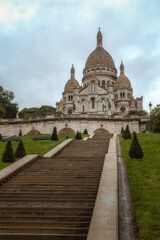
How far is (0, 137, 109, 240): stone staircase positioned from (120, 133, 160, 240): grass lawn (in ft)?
5.16

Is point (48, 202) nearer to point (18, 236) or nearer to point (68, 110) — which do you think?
point (18, 236)

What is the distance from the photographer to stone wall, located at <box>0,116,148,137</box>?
46.3 metres

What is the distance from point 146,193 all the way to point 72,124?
36.7 m

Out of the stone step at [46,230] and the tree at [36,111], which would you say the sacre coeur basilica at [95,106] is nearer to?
the tree at [36,111]

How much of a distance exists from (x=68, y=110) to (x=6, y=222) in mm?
91857

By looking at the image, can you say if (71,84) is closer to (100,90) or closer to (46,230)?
(100,90)

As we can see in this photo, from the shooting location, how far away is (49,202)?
A: 29.0 feet

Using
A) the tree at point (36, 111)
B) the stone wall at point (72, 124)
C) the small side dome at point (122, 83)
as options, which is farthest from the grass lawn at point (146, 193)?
the small side dome at point (122, 83)

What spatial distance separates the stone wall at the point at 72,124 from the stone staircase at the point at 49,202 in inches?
1258

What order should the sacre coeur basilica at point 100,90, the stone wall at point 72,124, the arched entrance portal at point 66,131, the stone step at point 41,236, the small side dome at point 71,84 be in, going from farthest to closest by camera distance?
the small side dome at point 71,84 → the sacre coeur basilica at point 100,90 → the stone wall at point 72,124 → the arched entrance portal at point 66,131 → the stone step at point 41,236

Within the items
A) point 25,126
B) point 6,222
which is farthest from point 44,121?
point 6,222

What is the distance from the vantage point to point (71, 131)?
4609 cm

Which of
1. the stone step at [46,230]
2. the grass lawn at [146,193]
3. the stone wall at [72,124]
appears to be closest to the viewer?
the stone step at [46,230]

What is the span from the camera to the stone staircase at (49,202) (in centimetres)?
700
